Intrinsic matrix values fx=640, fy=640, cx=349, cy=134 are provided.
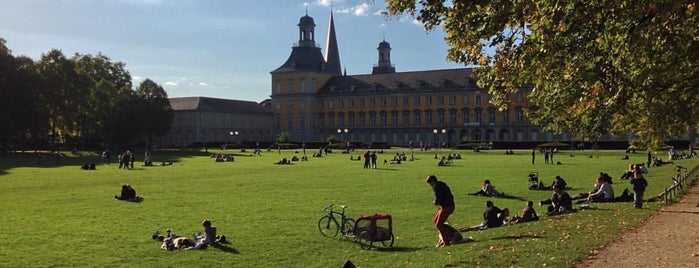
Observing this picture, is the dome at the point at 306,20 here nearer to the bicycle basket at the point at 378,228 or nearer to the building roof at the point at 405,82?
the building roof at the point at 405,82

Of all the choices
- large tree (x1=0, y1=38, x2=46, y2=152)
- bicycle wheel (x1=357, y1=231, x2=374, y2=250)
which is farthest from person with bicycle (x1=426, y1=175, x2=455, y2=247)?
large tree (x1=0, y1=38, x2=46, y2=152)

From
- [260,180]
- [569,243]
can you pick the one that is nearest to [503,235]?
[569,243]

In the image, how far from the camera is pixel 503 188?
2448 centimetres

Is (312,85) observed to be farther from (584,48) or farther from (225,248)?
(584,48)

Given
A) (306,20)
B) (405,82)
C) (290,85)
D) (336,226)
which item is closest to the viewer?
(336,226)

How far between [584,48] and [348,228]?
20.3 ft

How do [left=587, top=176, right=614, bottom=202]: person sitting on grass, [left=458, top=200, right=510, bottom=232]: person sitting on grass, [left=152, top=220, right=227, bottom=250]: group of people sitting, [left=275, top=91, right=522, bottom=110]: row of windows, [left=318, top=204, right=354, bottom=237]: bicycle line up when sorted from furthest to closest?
1. [left=275, top=91, right=522, bottom=110]: row of windows
2. [left=587, top=176, right=614, bottom=202]: person sitting on grass
3. [left=458, top=200, right=510, bottom=232]: person sitting on grass
4. [left=318, top=204, right=354, bottom=237]: bicycle
5. [left=152, top=220, right=227, bottom=250]: group of people sitting

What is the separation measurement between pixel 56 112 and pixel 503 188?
56766 millimetres

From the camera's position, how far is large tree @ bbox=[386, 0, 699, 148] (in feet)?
26.6

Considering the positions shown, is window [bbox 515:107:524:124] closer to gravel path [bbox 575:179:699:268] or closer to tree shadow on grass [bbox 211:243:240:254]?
gravel path [bbox 575:179:699:268]

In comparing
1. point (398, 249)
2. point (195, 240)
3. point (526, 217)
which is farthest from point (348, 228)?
point (526, 217)

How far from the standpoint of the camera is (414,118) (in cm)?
10644

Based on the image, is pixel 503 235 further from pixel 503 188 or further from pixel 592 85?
pixel 503 188

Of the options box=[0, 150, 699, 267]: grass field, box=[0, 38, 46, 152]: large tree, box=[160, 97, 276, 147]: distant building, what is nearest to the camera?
box=[0, 150, 699, 267]: grass field
